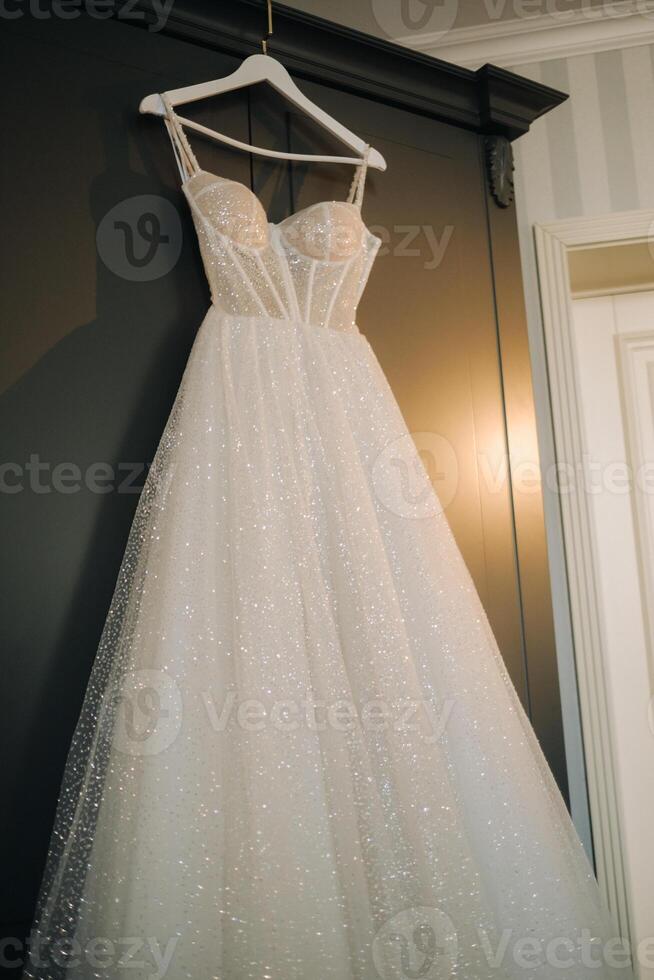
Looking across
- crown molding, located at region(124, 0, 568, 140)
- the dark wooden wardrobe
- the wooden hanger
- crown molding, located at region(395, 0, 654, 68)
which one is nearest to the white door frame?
the dark wooden wardrobe

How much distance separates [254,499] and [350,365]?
0.30 meters

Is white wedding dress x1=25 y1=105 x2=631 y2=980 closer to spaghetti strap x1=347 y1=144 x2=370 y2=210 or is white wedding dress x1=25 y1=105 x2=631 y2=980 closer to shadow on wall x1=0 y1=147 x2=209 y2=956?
shadow on wall x1=0 y1=147 x2=209 y2=956

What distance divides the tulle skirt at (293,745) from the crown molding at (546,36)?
1.07 metres

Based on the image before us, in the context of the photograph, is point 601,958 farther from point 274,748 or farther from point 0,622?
point 0,622

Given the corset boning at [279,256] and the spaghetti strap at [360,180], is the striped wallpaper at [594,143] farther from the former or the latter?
the corset boning at [279,256]

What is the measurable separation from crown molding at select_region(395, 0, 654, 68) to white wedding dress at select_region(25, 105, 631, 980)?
93 cm

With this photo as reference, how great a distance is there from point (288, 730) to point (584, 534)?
3.06 ft

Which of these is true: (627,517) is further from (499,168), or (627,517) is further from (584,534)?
(499,168)

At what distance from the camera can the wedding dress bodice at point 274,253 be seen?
1195 mm

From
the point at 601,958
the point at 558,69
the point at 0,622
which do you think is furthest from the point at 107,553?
the point at 558,69

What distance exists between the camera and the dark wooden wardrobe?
1.06 meters

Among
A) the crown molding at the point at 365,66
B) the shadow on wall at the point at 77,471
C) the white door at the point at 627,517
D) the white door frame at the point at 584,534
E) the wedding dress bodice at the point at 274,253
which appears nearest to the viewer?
the shadow on wall at the point at 77,471

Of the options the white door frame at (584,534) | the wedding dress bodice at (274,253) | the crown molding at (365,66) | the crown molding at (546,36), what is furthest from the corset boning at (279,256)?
the crown molding at (546,36)

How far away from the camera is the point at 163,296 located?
1223 millimetres
